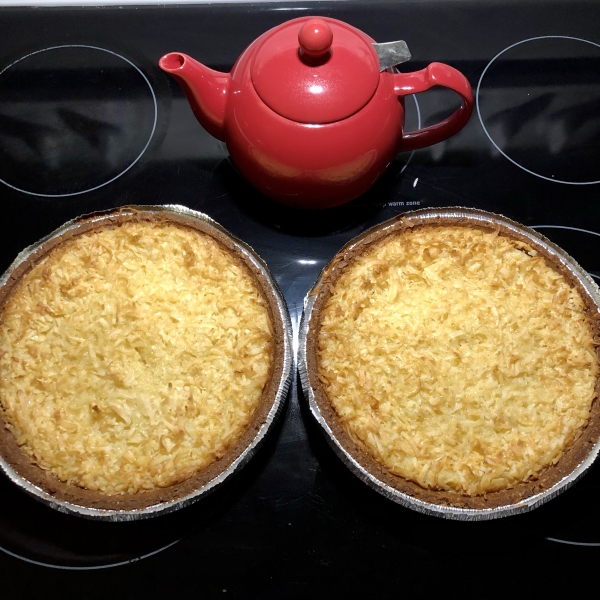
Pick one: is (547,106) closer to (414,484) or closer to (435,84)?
(435,84)

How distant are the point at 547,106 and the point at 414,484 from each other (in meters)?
1.28

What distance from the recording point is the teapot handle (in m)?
1.34

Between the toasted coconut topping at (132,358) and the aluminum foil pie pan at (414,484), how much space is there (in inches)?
4.3

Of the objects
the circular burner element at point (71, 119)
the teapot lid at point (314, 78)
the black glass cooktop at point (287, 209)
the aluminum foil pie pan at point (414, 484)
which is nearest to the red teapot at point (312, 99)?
the teapot lid at point (314, 78)

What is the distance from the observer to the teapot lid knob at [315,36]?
1.22 m

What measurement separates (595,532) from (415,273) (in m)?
0.81

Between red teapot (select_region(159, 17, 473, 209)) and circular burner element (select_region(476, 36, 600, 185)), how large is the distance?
17.7 inches

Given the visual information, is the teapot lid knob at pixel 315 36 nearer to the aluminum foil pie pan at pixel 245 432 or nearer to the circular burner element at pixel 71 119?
the aluminum foil pie pan at pixel 245 432

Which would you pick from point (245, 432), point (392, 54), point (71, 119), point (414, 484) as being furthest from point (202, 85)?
point (414, 484)

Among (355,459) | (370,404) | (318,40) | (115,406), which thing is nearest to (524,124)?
(318,40)

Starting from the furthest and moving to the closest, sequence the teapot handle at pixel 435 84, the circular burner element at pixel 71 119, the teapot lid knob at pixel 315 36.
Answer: the circular burner element at pixel 71 119, the teapot handle at pixel 435 84, the teapot lid knob at pixel 315 36

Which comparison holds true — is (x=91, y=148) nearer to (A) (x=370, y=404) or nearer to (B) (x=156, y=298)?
(B) (x=156, y=298)

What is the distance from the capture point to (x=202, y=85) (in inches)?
55.0

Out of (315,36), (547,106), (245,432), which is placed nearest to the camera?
(315,36)
